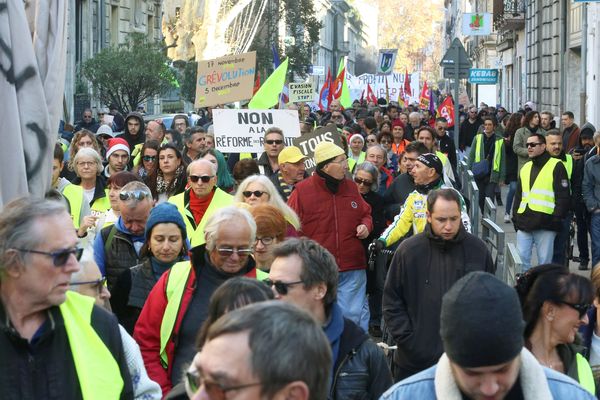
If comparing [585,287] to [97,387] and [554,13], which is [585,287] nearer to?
[97,387]

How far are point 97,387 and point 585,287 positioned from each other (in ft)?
6.37

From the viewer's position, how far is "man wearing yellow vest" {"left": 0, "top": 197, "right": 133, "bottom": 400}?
3.68m

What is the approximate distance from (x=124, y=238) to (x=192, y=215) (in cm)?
152

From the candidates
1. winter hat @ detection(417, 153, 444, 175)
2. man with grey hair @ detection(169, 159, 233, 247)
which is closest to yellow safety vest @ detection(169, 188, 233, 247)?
man with grey hair @ detection(169, 159, 233, 247)

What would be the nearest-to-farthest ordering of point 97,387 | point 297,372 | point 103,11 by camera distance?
point 297,372 → point 97,387 → point 103,11

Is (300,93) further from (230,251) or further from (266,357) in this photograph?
(266,357)

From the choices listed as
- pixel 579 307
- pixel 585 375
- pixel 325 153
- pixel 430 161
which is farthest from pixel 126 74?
pixel 585 375

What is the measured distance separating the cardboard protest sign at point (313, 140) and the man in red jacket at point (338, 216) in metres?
2.99

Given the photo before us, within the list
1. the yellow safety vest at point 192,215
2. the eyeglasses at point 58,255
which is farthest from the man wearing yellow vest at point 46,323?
the yellow safety vest at point 192,215

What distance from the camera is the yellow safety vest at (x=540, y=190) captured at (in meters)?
12.0

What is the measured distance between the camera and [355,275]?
9609 millimetres

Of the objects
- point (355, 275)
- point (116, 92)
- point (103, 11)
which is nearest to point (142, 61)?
point (116, 92)

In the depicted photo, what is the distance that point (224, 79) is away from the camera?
1711 centimetres

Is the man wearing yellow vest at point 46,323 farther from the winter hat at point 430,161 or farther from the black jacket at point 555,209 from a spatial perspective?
the black jacket at point 555,209
